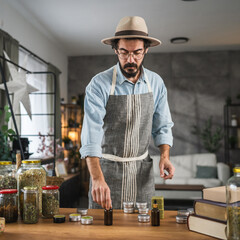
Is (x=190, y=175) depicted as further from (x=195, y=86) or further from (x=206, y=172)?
(x=195, y=86)

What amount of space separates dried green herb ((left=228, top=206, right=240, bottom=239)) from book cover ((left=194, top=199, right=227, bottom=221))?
69 millimetres

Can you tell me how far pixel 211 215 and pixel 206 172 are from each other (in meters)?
5.01

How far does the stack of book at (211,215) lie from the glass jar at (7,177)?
0.70 metres

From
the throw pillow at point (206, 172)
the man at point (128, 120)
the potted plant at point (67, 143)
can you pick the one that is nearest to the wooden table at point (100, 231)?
the man at point (128, 120)

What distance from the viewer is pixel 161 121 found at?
1.85 metres

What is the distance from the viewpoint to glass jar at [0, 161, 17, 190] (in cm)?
129

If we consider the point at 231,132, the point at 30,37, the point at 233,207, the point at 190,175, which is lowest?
the point at 190,175

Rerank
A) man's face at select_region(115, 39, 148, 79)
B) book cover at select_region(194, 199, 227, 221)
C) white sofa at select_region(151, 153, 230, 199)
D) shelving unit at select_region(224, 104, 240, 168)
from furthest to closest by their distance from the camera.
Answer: shelving unit at select_region(224, 104, 240, 168) < white sofa at select_region(151, 153, 230, 199) < man's face at select_region(115, 39, 148, 79) < book cover at select_region(194, 199, 227, 221)

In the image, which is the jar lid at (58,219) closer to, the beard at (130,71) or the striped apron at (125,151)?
the striped apron at (125,151)

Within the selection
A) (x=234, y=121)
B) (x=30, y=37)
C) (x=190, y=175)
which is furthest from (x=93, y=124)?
(x=234, y=121)

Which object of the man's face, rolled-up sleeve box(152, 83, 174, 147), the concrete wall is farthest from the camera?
the concrete wall

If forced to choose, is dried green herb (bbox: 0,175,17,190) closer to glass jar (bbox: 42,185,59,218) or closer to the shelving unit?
glass jar (bbox: 42,185,59,218)

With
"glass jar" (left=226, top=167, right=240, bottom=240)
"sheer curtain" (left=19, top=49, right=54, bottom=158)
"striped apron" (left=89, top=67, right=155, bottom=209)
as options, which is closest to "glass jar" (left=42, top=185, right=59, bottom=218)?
"striped apron" (left=89, top=67, right=155, bottom=209)

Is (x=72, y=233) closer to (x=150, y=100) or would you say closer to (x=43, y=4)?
(x=150, y=100)
